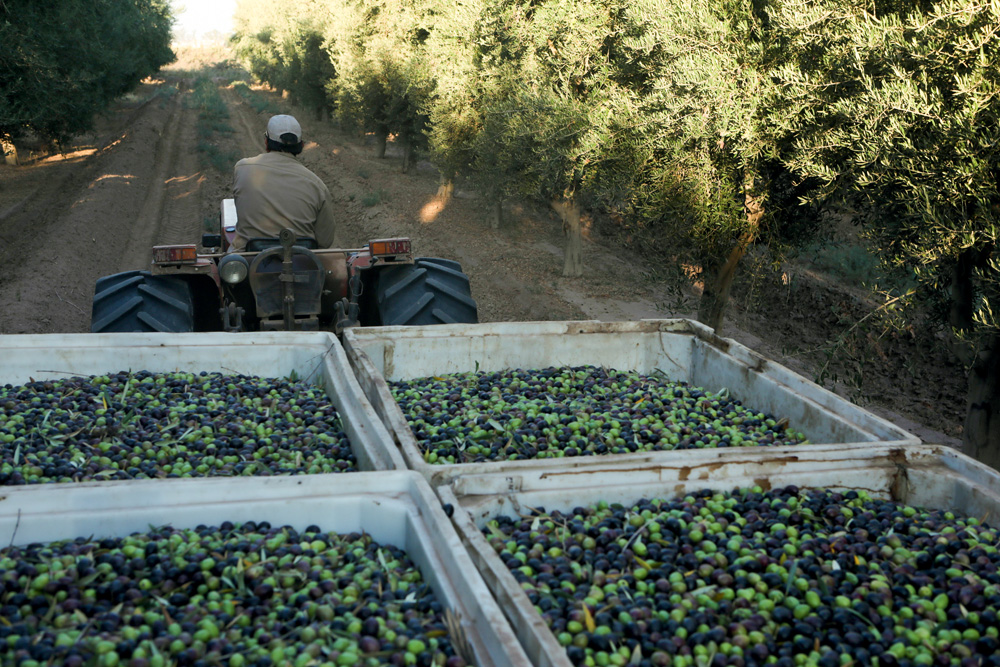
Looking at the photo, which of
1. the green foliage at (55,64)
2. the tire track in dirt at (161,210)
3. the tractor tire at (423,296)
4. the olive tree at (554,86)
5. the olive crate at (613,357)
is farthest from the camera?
the tire track in dirt at (161,210)

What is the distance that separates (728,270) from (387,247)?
11.4 ft

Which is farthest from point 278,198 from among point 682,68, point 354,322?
point 682,68

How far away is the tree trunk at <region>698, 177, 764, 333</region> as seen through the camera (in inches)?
272

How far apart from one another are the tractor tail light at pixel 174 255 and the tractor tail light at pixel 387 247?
1.41m

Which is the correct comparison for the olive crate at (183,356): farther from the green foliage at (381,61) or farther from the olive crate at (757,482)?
the green foliage at (381,61)

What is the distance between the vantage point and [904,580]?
9.00ft

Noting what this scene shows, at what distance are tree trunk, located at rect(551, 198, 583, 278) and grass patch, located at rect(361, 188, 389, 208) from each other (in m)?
6.22

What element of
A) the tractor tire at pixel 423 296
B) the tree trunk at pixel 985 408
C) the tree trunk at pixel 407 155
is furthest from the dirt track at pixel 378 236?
the tractor tire at pixel 423 296

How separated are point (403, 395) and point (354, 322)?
1.55m

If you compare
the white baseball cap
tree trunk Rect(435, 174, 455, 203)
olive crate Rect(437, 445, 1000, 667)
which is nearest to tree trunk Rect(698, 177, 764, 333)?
olive crate Rect(437, 445, 1000, 667)

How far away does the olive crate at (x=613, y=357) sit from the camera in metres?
4.23

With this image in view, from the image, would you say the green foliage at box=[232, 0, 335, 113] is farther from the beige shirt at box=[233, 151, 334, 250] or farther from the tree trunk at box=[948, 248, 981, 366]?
the tree trunk at box=[948, 248, 981, 366]

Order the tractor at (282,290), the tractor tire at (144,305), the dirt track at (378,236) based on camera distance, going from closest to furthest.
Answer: the tractor at (282,290) < the tractor tire at (144,305) < the dirt track at (378,236)

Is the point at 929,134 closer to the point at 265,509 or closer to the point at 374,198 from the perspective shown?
the point at 265,509
